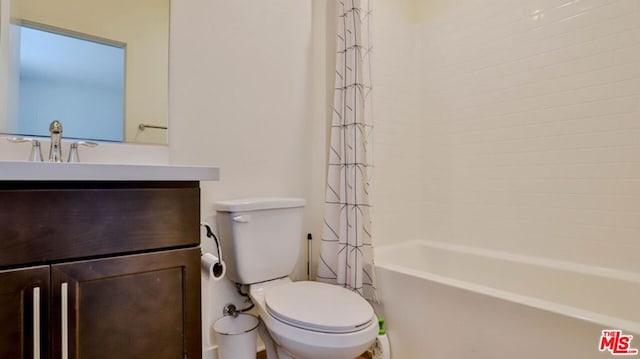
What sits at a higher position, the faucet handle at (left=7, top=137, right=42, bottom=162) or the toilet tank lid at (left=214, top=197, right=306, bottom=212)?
the faucet handle at (left=7, top=137, right=42, bottom=162)

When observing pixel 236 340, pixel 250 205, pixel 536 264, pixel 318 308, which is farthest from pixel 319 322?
pixel 536 264

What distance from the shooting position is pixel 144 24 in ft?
4.40

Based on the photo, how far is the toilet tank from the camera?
1375 mm

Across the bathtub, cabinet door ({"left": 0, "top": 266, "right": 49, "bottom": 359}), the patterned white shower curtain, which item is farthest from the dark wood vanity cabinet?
the bathtub

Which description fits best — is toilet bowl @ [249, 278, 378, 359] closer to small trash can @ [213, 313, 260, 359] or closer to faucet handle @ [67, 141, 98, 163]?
small trash can @ [213, 313, 260, 359]

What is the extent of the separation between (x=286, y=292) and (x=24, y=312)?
2.76ft

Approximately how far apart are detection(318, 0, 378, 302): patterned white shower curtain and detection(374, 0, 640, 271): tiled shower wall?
0.44m

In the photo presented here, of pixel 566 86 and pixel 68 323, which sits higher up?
pixel 566 86

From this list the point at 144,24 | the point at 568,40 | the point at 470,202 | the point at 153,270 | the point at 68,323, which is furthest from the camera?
the point at 470,202

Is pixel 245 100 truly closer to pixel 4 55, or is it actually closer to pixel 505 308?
pixel 4 55

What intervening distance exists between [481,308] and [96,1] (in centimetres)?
192

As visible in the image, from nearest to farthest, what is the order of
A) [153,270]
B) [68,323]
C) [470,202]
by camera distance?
1. [68,323]
2. [153,270]
3. [470,202]

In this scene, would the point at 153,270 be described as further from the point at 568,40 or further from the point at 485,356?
the point at 568,40

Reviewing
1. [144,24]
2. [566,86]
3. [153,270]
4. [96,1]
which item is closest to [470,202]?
[566,86]
